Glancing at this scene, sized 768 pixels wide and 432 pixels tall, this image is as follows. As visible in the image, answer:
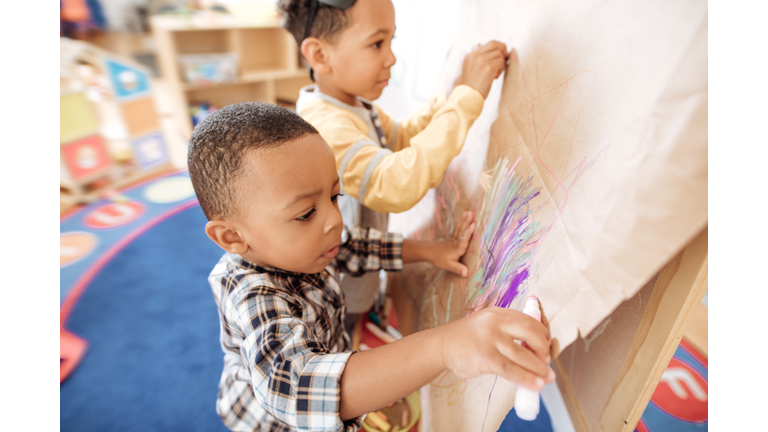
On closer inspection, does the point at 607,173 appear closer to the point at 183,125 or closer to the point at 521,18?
the point at 521,18

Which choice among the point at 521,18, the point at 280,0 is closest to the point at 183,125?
the point at 280,0

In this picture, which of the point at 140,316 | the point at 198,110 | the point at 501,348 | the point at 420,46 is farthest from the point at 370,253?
the point at 198,110

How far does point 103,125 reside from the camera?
2.04 metres

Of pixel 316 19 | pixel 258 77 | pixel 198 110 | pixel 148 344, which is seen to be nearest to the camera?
pixel 316 19

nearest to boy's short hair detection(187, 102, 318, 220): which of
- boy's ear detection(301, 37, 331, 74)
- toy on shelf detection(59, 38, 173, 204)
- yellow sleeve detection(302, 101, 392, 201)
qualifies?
yellow sleeve detection(302, 101, 392, 201)

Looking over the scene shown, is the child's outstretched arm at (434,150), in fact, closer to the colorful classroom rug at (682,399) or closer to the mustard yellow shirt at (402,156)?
the mustard yellow shirt at (402,156)

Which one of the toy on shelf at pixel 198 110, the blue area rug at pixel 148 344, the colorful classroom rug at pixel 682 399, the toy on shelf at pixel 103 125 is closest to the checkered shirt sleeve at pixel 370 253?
the blue area rug at pixel 148 344

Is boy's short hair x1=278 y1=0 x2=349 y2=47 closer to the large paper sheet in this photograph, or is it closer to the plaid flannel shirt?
the large paper sheet

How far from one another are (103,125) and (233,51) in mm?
895

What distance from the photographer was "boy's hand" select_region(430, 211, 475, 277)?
629mm

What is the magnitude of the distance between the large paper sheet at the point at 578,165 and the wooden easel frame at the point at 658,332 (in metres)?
0.09

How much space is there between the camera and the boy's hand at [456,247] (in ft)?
2.06

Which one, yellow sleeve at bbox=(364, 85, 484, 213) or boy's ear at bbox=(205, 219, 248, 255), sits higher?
yellow sleeve at bbox=(364, 85, 484, 213)

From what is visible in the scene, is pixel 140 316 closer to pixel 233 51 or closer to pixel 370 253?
pixel 370 253
